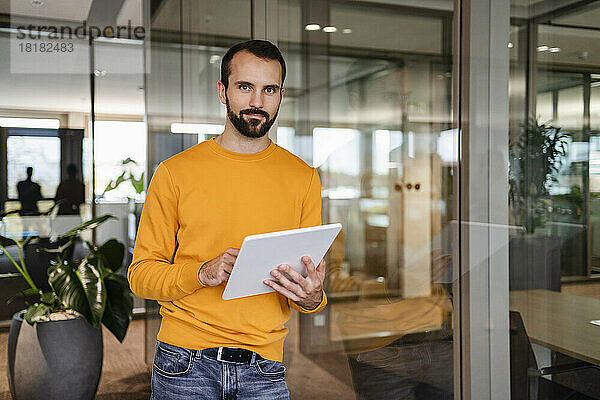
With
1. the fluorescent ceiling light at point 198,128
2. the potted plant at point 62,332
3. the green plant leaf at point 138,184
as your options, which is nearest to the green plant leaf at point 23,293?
the potted plant at point 62,332

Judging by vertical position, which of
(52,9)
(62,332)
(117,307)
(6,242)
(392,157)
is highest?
(52,9)

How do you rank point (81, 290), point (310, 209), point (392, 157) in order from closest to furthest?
point (310, 209)
point (392, 157)
point (81, 290)

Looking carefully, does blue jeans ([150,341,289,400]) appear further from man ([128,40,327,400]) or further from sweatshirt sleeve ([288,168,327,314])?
sweatshirt sleeve ([288,168,327,314])

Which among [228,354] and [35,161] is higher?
[35,161]

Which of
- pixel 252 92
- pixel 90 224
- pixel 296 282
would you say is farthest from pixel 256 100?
pixel 90 224

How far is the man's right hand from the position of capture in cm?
137

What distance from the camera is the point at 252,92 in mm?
1543

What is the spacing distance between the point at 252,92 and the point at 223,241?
0.37 metres

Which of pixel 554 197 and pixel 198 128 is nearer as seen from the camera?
pixel 554 197

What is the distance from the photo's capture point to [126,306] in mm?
2857

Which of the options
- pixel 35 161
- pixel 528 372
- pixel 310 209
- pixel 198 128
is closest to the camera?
pixel 310 209

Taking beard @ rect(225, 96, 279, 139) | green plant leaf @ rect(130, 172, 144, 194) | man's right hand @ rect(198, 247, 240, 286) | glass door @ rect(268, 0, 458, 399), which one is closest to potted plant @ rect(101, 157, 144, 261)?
green plant leaf @ rect(130, 172, 144, 194)

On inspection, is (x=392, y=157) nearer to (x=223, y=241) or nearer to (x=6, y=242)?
(x=223, y=241)

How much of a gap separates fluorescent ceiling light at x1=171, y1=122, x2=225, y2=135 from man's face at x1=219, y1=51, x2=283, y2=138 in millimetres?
1406
